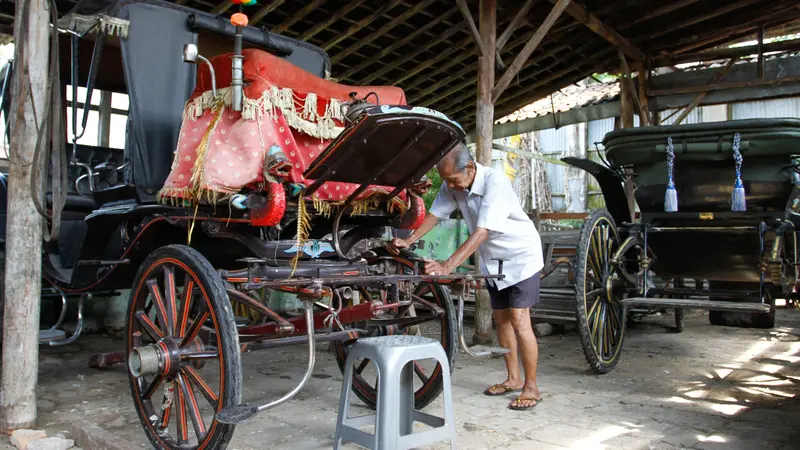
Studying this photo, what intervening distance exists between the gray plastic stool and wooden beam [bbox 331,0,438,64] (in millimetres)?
5199

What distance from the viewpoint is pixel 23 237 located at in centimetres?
339

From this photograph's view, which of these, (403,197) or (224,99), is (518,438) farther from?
(224,99)

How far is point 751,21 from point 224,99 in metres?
8.31

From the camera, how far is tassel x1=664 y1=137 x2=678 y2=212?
181 inches

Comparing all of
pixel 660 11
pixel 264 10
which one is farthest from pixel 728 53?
pixel 264 10

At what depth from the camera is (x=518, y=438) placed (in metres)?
3.21

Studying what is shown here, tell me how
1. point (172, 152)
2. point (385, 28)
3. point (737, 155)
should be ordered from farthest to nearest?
point (385, 28)
point (737, 155)
point (172, 152)

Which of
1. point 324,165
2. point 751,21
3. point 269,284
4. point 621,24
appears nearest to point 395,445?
point 269,284

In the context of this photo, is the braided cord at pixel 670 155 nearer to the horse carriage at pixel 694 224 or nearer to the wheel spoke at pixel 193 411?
the horse carriage at pixel 694 224

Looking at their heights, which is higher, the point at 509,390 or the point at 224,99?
the point at 224,99

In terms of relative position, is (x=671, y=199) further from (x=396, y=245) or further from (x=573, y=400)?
(x=396, y=245)

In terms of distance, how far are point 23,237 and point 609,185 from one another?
451cm

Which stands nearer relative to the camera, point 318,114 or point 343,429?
point 343,429

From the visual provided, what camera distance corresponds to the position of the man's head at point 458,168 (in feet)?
12.5
